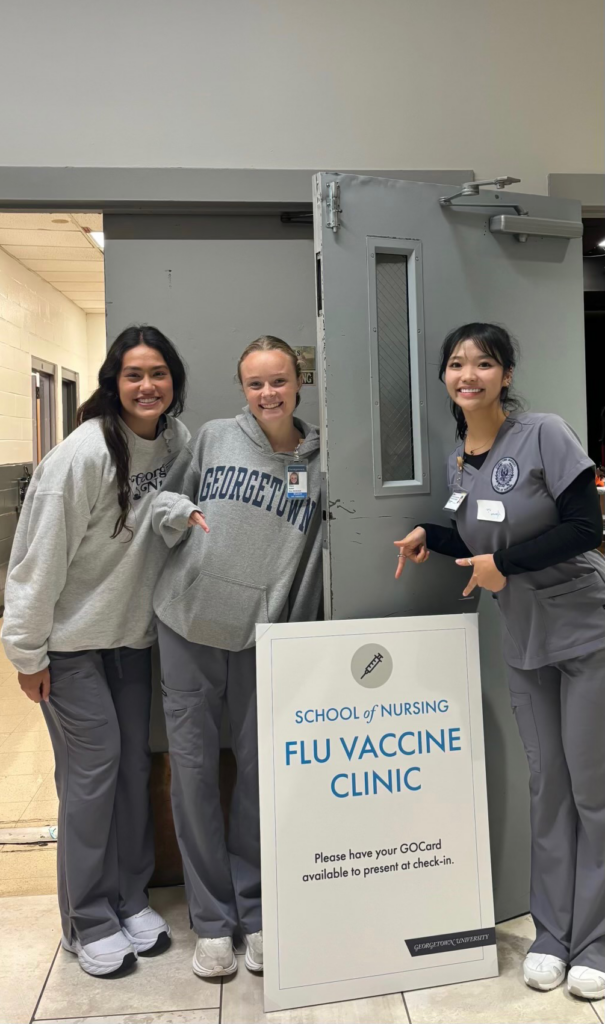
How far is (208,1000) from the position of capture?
1.87 metres

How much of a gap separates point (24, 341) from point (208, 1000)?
6.80 m

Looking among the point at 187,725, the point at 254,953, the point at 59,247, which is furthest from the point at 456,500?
the point at 59,247

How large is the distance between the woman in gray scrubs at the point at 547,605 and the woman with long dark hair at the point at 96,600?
0.77 m

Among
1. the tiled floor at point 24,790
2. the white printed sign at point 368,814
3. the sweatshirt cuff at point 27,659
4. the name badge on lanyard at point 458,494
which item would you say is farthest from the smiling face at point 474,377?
the tiled floor at point 24,790

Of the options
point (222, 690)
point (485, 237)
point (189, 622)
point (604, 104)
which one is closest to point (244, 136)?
point (485, 237)

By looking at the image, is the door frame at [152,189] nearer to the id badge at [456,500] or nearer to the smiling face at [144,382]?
the smiling face at [144,382]

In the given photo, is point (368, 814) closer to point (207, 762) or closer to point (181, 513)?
point (207, 762)

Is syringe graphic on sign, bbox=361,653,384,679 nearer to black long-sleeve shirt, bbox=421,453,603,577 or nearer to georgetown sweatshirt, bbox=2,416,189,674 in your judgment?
black long-sleeve shirt, bbox=421,453,603,577

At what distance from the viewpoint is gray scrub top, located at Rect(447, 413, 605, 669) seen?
5.80 ft

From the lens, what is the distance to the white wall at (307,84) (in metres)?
2.33

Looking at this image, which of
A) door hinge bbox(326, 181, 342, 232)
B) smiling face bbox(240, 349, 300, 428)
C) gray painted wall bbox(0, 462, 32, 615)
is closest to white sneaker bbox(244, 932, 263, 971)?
smiling face bbox(240, 349, 300, 428)

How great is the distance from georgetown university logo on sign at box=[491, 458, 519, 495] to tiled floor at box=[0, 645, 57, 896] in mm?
2014

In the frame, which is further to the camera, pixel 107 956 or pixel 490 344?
pixel 107 956

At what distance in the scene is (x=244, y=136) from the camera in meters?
2.38
